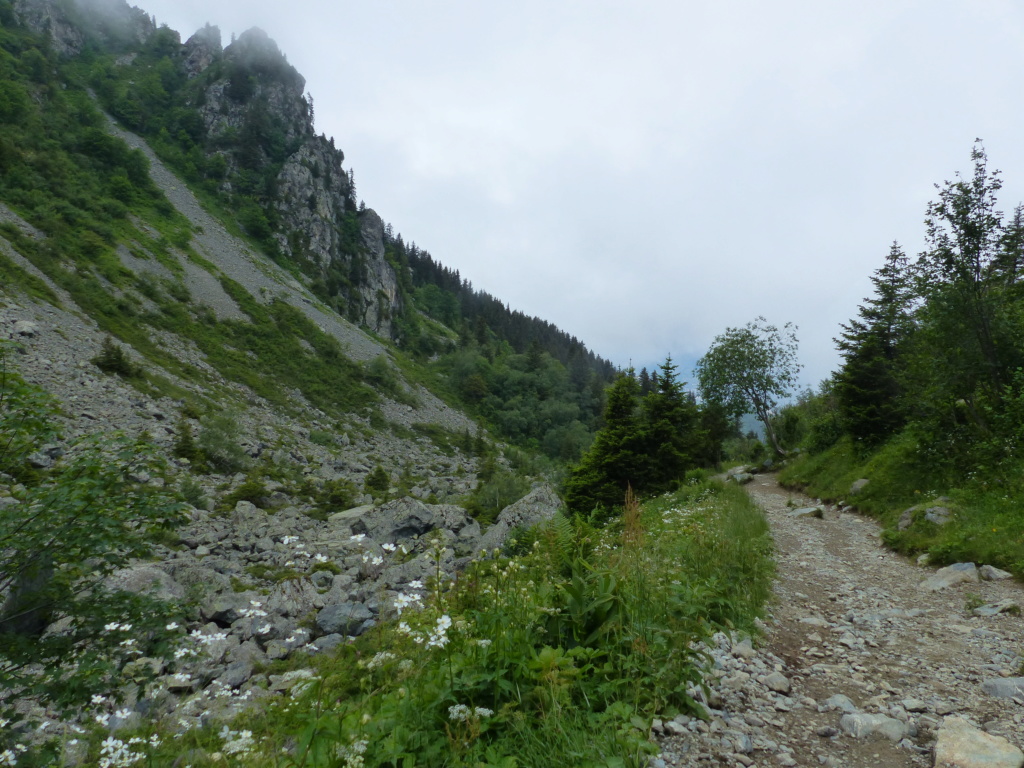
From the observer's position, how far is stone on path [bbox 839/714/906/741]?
11.7ft

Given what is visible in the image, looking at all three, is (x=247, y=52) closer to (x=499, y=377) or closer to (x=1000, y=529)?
(x=499, y=377)

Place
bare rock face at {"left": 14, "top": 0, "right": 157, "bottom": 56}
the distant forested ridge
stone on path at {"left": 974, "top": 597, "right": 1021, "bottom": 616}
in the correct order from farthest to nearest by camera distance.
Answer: bare rock face at {"left": 14, "top": 0, "right": 157, "bottom": 56}, the distant forested ridge, stone on path at {"left": 974, "top": 597, "right": 1021, "bottom": 616}

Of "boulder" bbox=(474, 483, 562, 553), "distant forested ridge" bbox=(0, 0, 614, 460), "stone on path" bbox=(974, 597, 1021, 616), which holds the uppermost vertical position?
"distant forested ridge" bbox=(0, 0, 614, 460)

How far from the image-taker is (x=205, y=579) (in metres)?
14.4

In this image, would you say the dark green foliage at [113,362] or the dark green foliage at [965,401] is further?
the dark green foliage at [113,362]

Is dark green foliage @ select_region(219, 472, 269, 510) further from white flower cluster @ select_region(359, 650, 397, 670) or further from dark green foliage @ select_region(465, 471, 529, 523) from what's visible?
white flower cluster @ select_region(359, 650, 397, 670)

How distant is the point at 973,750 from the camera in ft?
10.5

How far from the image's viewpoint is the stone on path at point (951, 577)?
7.87 metres

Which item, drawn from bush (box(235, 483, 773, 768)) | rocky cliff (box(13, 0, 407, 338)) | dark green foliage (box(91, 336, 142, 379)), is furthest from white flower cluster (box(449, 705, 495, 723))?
rocky cliff (box(13, 0, 407, 338))

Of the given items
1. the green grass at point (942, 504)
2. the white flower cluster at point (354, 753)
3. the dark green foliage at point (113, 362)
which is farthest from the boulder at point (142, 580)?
the dark green foliage at point (113, 362)

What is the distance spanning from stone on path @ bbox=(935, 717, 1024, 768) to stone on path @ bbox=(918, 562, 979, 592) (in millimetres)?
5741

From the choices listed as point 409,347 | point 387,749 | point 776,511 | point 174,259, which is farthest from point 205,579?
point 409,347

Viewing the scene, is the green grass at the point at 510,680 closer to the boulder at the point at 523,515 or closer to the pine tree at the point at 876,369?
the boulder at the point at 523,515

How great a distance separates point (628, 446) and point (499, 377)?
284ft
